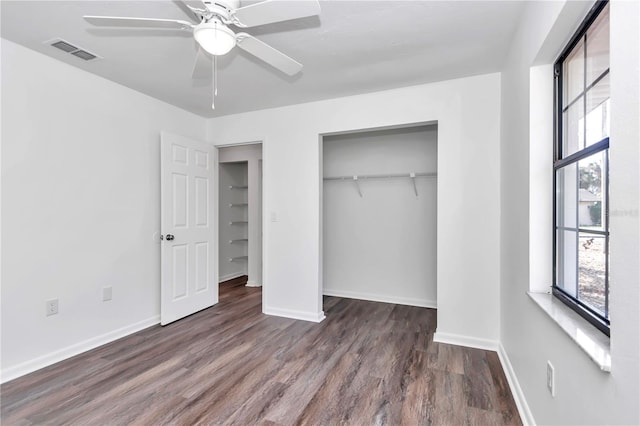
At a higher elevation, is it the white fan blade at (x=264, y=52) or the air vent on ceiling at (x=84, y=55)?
the air vent on ceiling at (x=84, y=55)

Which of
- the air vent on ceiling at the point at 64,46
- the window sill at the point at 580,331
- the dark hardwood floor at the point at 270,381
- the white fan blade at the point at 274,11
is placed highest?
the air vent on ceiling at the point at 64,46

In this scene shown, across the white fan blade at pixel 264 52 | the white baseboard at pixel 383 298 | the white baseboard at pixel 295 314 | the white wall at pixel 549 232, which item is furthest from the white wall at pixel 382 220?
the white fan blade at pixel 264 52

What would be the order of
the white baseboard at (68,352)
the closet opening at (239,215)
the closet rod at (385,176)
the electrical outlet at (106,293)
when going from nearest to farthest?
the white baseboard at (68,352), the electrical outlet at (106,293), the closet rod at (385,176), the closet opening at (239,215)

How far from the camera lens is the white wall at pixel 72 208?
7.59 feet

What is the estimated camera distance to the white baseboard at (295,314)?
3496 millimetres

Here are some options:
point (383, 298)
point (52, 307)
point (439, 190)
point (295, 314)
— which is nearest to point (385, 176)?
point (439, 190)

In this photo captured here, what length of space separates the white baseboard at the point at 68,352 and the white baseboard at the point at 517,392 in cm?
332

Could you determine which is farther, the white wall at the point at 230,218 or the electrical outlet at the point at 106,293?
the white wall at the point at 230,218

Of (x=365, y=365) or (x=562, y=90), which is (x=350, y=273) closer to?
(x=365, y=365)

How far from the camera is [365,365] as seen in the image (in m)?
2.47

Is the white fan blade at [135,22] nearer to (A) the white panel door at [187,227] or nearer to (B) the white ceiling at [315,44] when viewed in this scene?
(B) the white ceiling at [315,44]

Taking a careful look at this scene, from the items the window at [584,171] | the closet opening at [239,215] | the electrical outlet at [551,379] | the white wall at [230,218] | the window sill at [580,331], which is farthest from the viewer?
the white wall at [230,218]

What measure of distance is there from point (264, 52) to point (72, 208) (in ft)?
7.05

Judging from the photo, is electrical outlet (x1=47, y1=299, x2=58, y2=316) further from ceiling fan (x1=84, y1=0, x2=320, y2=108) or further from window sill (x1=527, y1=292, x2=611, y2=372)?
window sill (x1=527, y1=292, x2=611, y2=372)
